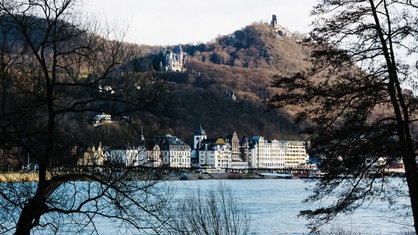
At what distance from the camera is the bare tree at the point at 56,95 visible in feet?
29.2

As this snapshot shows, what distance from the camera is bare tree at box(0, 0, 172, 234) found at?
8906mm

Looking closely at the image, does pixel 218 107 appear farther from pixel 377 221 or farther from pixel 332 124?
pixel 332 124

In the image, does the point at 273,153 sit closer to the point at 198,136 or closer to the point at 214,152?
the point at 214,152

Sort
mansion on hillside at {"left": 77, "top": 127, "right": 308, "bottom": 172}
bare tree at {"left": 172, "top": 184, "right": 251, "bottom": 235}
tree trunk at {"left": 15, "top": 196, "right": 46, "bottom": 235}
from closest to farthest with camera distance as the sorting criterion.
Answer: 1. tree trunk at {"left": 15, "top": 196, "right": 46, "bottom": 235}
2. bare tree at {"left": 172, "top": 184, "right": 251, "bottom": 235}
3. mansion on hillside at {"left": 77, "top": 127, "right": 308, "bottom": 172}

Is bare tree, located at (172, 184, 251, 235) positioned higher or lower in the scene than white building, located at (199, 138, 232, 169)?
lower

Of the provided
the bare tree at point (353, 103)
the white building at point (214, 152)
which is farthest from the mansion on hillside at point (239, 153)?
the bare tree at point (353, 103)

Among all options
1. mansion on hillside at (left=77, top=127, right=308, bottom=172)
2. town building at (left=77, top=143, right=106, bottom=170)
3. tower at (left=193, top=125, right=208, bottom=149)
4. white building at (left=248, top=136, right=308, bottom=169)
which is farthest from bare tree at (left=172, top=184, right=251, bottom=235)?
white building at (left=248, top=136, right=308, bottom=169)

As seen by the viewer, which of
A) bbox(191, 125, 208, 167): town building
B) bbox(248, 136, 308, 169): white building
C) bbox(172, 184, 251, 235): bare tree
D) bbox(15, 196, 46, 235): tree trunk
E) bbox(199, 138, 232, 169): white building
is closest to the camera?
bbox(15, 196, 46, 235): tree trunk

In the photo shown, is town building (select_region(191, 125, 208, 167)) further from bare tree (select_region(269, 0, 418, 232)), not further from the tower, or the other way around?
bare tree (select_region(269, 0, 418, 232))

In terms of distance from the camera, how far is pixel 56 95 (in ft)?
31.5

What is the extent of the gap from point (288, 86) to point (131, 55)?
2.47m

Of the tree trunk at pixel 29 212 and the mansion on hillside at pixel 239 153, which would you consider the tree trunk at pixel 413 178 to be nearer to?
the tree trunk at pixel 29 212

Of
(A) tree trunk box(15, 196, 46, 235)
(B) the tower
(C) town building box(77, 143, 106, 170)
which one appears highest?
(B) the tower

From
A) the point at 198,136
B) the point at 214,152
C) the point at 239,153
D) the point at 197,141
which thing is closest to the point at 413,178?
the point at 197,141
